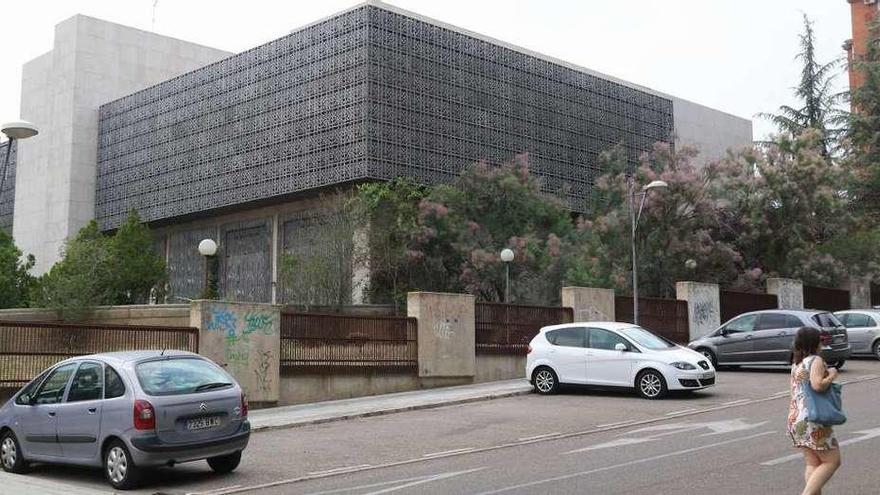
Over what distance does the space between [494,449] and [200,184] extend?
40.9 metres

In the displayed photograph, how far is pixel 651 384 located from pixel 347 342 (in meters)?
6.81

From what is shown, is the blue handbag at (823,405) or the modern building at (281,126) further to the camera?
the modern building at (281,126)

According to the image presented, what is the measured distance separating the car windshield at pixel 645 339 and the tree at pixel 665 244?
1510 centimetres

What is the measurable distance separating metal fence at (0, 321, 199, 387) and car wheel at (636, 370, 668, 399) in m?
9.06

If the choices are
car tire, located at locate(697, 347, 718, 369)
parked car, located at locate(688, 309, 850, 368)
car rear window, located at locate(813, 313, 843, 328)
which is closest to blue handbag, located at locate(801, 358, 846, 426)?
parked car, located at locate(688, 309, 850, 368)

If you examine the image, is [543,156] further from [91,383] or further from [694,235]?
[91,383]

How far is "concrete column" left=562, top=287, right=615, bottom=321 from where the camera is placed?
83.5 ft

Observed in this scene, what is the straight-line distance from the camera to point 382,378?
20703mm

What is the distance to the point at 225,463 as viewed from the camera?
35.9 ft

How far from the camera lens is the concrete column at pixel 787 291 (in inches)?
1330

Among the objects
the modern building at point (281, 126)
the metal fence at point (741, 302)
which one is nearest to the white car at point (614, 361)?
the metal fence at point (741, 302)

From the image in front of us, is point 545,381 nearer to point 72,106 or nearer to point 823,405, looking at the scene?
point 823,405

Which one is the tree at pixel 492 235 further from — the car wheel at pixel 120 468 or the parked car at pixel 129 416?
the car wheel at pixel 120 468

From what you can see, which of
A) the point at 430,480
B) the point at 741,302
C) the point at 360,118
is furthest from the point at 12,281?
the point at 430,480
